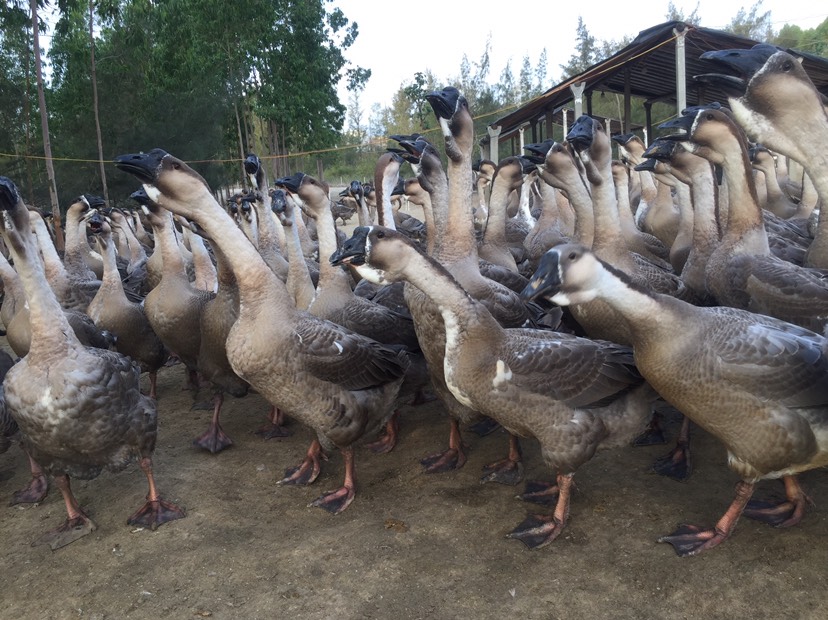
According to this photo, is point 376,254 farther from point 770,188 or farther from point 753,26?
point 753,26

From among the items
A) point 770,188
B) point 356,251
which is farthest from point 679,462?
point 770,188

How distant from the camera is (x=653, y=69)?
17.3 m

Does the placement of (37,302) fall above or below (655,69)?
below

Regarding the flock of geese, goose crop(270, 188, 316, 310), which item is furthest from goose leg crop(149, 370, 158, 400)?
goose crop(270, 188, 316, 310)

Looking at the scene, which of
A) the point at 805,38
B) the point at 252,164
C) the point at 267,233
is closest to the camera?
the point at 252,164

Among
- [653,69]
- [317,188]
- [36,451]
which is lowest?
[36,451]

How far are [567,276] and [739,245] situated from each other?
2.32 m

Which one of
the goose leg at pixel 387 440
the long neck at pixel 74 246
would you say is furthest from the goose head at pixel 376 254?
the long neck at pixel 74 246

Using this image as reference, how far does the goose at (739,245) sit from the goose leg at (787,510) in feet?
3.70

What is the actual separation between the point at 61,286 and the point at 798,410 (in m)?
7.36

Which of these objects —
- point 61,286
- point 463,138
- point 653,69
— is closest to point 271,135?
point 653,69

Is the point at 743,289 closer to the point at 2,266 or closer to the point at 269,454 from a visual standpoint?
the point at 269,454

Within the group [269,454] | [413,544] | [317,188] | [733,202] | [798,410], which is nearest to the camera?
[798,410]

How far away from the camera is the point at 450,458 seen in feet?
16.0
